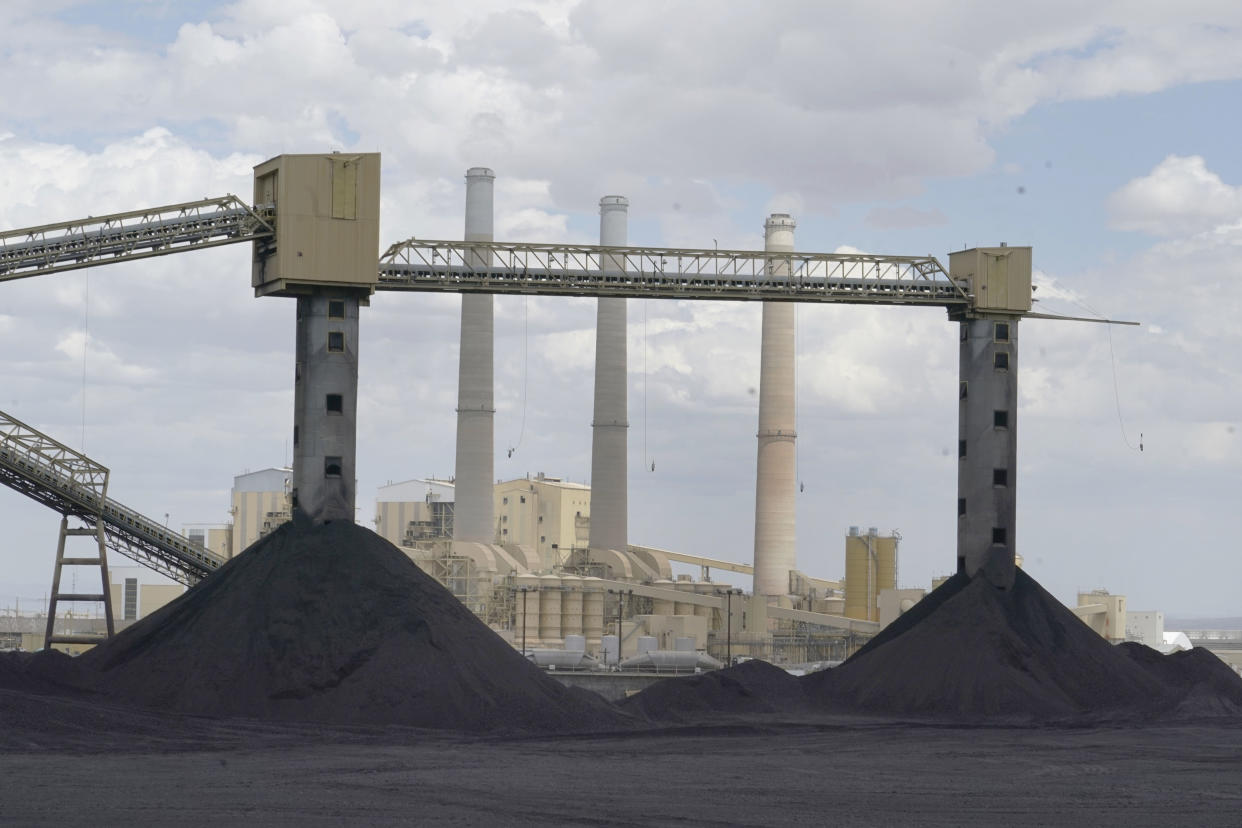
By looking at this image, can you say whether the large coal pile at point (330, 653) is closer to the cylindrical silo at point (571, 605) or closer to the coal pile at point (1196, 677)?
the coal pile at point (1196, 677)

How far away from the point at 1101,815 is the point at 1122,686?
22169 mm

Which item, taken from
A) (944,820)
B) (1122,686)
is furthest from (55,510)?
(944,820)

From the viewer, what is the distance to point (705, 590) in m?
92.9

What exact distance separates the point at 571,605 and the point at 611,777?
51.8 metres

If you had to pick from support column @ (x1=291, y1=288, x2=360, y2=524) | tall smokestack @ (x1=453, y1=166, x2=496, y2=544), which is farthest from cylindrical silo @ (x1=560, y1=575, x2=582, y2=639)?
support column @ (x1=291, y1=288, x2=360, y2=524)

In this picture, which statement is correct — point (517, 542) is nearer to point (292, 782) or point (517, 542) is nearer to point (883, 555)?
point (883, 555)

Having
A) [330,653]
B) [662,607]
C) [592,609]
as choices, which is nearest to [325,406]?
[330,653]

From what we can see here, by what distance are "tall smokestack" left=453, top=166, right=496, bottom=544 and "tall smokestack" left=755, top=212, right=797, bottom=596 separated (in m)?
14.4

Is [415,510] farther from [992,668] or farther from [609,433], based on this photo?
[992,668]

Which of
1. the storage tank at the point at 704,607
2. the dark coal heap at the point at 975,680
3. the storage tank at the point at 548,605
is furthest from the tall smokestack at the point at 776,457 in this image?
the dark coal heap at the point at 975,680

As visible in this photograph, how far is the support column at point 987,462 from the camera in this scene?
5291cm

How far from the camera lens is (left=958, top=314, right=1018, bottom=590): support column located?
5291 cm

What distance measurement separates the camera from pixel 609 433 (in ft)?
300

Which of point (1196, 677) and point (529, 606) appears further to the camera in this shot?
point (529, 606)
